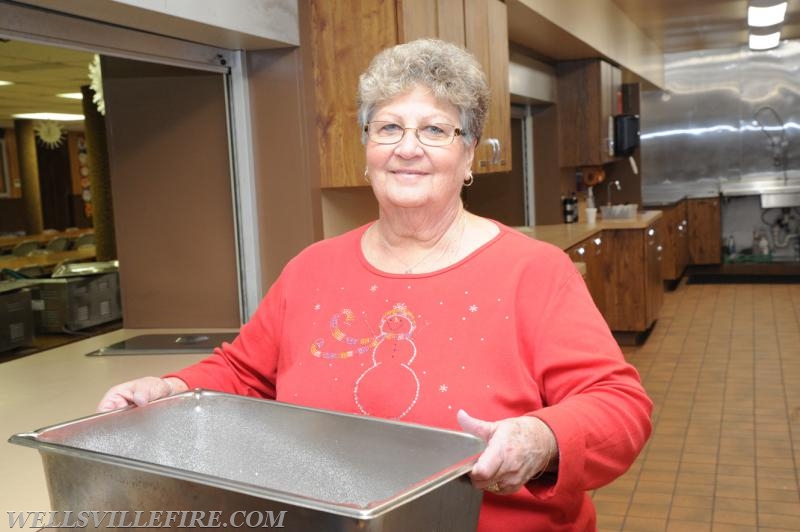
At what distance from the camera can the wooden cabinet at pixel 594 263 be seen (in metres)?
6.14

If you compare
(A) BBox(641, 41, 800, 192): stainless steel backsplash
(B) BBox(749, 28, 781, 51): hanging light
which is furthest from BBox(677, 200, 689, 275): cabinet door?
(B) BBox(749, 28, 781, 51): hanging light

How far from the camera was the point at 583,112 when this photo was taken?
7.56 metres

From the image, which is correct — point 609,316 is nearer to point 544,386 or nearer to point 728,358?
point 728,358

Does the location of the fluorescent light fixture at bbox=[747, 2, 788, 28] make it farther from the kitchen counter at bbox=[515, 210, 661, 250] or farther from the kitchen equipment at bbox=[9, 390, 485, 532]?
the kitchen equipment at bbox=[9, 390, 485, 532]

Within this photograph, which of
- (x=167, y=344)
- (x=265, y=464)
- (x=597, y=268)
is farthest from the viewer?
(x=597, y=268)

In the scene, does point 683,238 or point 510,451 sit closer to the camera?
point 510,451

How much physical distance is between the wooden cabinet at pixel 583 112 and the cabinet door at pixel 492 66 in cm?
301

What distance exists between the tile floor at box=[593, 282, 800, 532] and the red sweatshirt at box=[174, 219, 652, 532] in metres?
2.26

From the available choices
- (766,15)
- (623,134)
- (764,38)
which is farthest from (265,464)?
(764,38)

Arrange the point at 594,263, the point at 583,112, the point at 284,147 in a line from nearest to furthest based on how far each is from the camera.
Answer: the point at 284,147, the point at 594,263, the point at 583,112

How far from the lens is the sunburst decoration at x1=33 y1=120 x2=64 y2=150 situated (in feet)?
10.7

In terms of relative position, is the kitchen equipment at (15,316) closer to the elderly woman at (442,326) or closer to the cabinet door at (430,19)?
the elderly woman at (442,326)

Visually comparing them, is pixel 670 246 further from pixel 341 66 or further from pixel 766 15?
pixel 341 66

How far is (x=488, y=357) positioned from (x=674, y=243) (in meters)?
8.48
